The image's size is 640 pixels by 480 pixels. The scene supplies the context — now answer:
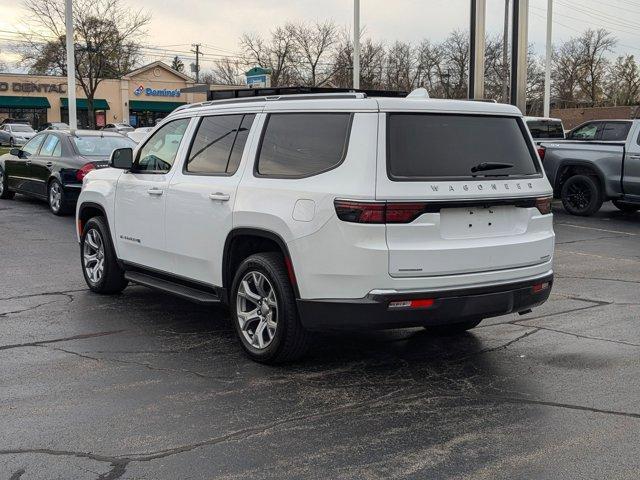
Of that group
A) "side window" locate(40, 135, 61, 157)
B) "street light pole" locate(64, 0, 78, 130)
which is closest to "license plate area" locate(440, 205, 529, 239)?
"side window" locate(40, 135, 61, 157)

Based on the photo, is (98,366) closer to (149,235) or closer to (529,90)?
(149,235)

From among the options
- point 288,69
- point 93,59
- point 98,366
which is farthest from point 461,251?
point 288,69

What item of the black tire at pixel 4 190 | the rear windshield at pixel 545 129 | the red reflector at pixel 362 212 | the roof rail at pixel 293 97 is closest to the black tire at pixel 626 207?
the rear windshield at pixel 545 129

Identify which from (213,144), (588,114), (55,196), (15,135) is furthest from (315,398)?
(588,114)

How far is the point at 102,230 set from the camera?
7.26 metres

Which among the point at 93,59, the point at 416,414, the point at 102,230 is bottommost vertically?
the point at 416,414

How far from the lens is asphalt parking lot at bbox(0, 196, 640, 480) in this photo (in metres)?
3.70

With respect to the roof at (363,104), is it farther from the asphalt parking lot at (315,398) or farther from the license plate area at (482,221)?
the asphalt parking lot at (315,398)

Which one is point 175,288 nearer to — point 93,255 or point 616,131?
point 93,255

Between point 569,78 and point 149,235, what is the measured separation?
2582 inches

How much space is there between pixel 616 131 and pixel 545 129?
4449mm

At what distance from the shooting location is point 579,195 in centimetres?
1512

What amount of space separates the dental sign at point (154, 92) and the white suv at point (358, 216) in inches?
2467

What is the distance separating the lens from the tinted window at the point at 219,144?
18.4 ft
